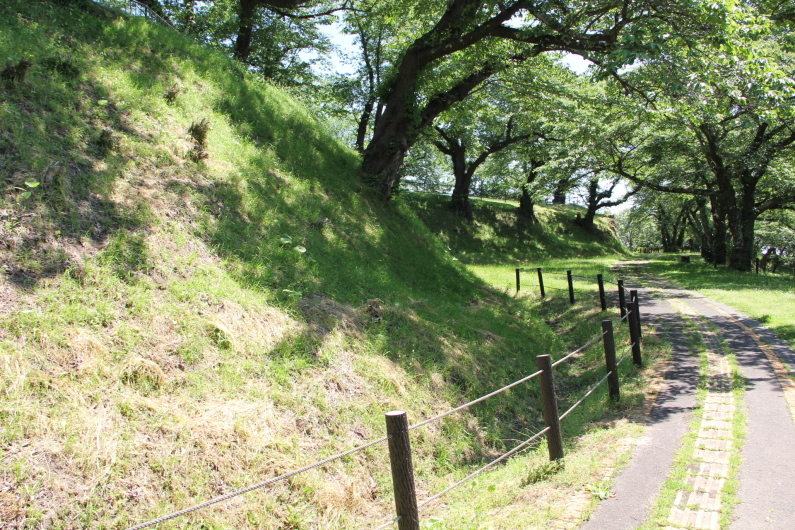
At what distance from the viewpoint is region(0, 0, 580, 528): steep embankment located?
4.06 m

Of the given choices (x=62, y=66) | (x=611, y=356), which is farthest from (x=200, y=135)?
(x=611, y=356)

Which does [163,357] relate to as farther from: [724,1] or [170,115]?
[724,1]

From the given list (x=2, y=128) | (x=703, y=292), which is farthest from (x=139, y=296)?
(x=703, y=292)

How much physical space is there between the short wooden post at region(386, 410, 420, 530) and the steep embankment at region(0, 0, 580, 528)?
3.78 feet

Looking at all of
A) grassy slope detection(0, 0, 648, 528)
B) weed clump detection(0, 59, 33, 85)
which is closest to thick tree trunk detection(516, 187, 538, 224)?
grassy slope detection(0, 0, 648, 528)

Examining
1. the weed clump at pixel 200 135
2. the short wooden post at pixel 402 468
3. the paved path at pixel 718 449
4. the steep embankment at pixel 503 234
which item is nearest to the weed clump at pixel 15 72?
Result: the weed clump at pixel 200 135

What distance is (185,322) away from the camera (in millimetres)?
5535

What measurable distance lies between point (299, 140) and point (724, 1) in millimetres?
9302

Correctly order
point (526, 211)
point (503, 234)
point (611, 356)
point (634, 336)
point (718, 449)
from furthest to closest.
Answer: point (526, 211)
point (503, 234)
point (634, 336)
point (611, 356)
point (718, 449)

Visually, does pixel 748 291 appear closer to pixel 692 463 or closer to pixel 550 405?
pixel 692 463

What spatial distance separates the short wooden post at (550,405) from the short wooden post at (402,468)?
204 cm

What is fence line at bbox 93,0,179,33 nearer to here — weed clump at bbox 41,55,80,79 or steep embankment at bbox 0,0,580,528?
steep embankment at bbox 0,0,580,528

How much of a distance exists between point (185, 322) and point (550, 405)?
400 centimetres

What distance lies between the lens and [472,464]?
5988 mm
